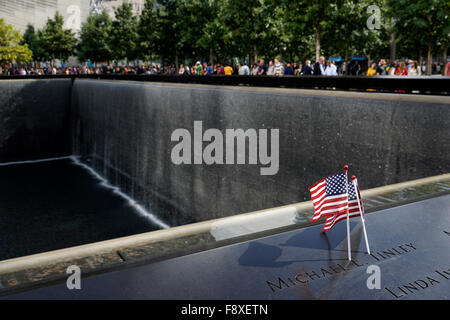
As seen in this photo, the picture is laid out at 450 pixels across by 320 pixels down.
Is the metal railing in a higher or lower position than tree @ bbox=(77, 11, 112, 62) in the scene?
lower

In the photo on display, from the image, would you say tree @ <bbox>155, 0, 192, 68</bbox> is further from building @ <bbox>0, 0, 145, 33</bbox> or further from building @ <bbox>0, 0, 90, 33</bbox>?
building @ <bbox>0, 0, 90, 33</bbox>

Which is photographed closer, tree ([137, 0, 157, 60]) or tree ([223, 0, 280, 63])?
tree ([223, 0, 280, 63])

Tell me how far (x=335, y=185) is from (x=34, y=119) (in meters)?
19.9

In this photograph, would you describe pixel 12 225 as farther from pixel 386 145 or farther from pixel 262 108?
pixel 386 145

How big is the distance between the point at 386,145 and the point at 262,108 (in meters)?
3.24

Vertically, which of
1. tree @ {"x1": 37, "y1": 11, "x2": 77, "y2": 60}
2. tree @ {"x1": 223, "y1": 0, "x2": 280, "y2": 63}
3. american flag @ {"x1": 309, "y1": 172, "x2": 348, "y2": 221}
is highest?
tree @ {"x1": 37, "y1": 11, "x2": 77, "y2": 60}

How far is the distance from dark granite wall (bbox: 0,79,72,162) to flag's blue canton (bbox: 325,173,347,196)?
19645mm

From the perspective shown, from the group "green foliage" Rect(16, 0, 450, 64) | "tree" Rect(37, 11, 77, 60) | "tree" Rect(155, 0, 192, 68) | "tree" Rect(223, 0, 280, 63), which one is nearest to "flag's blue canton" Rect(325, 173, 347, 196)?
"green foliage" Rect(16, 0, 450, 64)

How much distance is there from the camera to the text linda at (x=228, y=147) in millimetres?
8742

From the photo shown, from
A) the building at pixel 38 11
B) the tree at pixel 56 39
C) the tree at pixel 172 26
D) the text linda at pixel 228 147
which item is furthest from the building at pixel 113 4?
the text linda at pixel 228 147

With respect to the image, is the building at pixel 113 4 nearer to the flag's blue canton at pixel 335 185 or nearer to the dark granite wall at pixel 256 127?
the dark granite wall at pixel 256 127

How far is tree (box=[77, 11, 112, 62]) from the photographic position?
54344mm

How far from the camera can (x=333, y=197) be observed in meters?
2.99

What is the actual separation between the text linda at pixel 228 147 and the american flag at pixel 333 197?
550 centimetres
